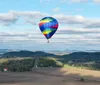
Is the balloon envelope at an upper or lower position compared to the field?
upper

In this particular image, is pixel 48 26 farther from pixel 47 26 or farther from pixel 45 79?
pixel 45 79

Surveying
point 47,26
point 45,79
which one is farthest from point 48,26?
point 45,79

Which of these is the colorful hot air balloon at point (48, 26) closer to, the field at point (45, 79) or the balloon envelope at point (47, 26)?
the balloon envelope at point (47, 26)

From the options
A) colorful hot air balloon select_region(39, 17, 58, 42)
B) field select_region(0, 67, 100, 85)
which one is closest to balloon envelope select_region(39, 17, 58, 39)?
colorful hot air balloon select_region(39, 17, 58, 42)

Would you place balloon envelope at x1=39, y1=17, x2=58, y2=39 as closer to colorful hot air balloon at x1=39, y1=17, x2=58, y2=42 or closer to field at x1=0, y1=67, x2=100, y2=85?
Answer: colorful hot air balloon at x1=39, y1=17, x2=58, y2=42

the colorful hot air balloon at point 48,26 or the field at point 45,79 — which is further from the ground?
the colorful hot air balloon at point 48,26

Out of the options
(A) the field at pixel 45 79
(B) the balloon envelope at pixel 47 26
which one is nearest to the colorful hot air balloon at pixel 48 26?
(B) the balloon envelope at pixel 47 26
